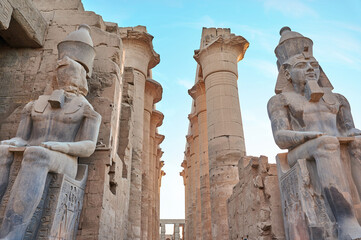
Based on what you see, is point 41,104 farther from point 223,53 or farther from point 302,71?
point 223,53

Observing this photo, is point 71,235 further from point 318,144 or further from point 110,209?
point 318,144

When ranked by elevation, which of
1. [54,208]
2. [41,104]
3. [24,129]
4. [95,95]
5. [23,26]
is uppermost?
[23,26]

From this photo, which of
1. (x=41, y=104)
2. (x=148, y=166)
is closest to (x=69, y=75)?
(x=41, y=104)

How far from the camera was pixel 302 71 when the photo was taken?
12.2ft

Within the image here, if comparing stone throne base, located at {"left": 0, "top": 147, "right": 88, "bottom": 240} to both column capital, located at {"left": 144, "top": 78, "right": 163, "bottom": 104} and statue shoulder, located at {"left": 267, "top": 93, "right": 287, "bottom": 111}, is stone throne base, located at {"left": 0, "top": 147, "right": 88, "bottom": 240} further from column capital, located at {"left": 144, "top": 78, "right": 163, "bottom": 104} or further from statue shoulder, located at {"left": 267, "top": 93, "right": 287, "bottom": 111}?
column capital, located at {"left": 144, "top": 78, "right": 163, "bottom": 104}

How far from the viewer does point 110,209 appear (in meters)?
4.05

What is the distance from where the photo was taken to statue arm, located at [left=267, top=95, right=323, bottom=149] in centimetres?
322

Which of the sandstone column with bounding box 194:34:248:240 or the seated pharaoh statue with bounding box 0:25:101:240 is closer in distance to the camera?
the seated pharaoh statue with bounding box 0:25:101:240

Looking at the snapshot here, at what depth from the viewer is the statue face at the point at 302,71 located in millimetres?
3678

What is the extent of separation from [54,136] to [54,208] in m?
0.86

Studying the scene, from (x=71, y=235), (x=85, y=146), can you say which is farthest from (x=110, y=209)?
(x=85, y=146)

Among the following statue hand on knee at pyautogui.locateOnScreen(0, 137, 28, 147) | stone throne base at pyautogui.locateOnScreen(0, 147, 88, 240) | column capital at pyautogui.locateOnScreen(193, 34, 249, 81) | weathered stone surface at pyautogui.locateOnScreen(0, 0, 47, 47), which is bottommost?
stone throne base at pyautogui.locateOnScreen(0, 147, 88, 240)

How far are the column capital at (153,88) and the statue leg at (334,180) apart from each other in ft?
39.8

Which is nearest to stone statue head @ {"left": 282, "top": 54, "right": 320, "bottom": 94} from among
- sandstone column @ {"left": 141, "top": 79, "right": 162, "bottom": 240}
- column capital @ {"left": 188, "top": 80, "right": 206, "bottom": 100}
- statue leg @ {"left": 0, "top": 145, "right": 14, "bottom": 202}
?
statue leg @ {"left": 0, "top": 145, "right": 14, "bottom": 202}
